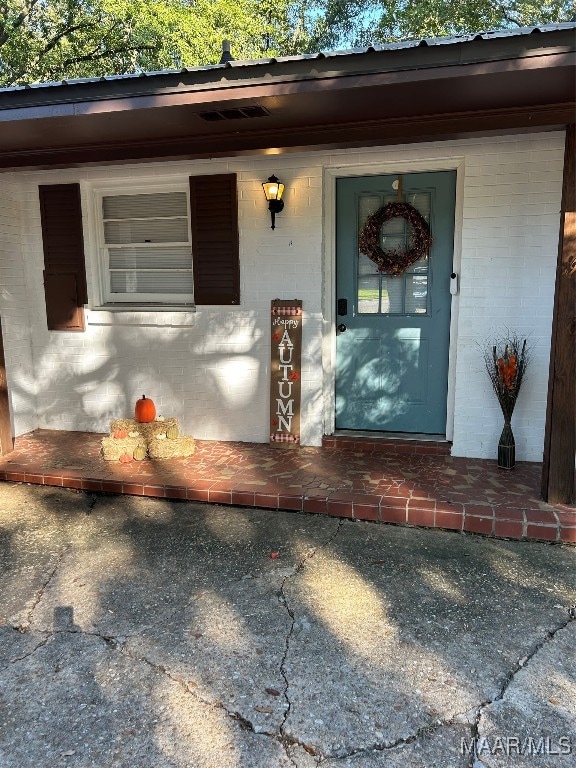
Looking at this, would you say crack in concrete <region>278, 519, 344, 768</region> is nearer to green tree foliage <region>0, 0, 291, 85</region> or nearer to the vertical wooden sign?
the vertical wooden sign

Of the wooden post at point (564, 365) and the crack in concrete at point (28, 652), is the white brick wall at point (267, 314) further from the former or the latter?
the crack in concrete at point (28, 652)

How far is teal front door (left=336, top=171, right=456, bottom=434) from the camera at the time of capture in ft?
14.2

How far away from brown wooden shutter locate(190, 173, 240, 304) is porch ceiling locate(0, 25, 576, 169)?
2.52ft

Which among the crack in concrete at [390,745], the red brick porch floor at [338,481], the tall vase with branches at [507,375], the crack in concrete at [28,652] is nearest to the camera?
the crack in concrete at [390,745]

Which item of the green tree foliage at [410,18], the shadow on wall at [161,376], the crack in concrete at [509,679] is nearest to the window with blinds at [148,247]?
the shadow on wall at [161,376]

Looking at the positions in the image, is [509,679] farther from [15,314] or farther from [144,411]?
[15,314]

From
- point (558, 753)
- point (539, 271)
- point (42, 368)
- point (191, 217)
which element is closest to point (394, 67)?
point (539, 271)

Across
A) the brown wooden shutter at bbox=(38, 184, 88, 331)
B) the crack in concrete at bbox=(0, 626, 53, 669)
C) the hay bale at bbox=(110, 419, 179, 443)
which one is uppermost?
the brown wooden shutter at bbox=(38, 184, 88, 331)

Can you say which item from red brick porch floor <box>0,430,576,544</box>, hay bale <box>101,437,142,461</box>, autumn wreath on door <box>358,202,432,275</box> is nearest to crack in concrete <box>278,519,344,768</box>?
red brick porch floor <box>0,430,576,544</box>

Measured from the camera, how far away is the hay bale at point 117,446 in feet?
14.4

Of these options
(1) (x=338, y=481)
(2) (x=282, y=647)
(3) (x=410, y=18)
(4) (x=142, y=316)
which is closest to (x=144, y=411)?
(4) (x=142, y=316)

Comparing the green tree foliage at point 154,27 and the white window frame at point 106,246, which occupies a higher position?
the green tree foliage at point 154,27

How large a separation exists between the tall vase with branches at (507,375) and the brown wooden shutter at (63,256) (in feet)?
12.0

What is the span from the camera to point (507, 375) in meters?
3.94
